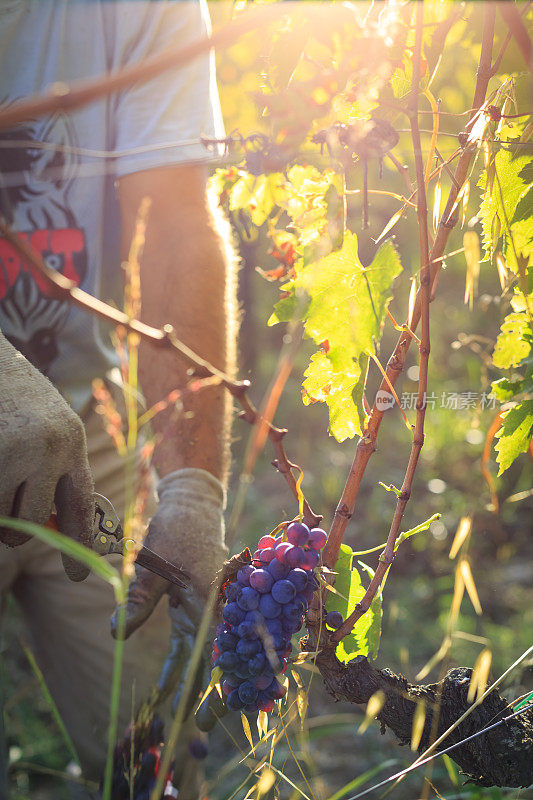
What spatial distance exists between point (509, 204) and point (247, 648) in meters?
0.74

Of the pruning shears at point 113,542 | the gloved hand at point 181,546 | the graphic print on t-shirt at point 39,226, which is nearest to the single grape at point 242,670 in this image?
the pruning shears at point 113,542

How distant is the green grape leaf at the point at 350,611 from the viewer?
1.02 metres

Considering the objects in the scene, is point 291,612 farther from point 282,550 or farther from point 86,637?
point 86,637

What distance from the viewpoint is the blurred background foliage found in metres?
1.21

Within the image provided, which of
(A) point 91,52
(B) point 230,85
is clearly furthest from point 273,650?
(B) point 230,85

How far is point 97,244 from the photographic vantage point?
2.12 metres

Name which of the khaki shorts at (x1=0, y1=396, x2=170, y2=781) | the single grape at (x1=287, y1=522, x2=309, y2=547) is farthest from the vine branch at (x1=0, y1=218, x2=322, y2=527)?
the khaki shorts at (x1=0, y1=396, x2=170, y2=781)

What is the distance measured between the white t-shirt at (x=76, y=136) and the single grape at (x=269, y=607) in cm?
127

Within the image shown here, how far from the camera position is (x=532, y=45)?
770 millimetres

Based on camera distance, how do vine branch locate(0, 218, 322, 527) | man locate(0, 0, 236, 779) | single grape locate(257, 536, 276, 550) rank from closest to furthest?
vine branch locate(0, 218, 322, 527) → single grape locate(257, 536, 276, 550) → man locate(0, 0, 236, 779)

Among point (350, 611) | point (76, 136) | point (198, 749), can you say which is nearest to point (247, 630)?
point (350, 611)

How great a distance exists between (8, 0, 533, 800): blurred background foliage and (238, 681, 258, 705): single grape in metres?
0.08

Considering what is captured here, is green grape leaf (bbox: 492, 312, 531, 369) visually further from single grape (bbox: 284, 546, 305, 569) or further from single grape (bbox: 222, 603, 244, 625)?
single grape (bbox: 222, 603, 244, 625)

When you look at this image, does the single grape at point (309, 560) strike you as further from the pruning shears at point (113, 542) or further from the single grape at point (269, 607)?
the pruning shears at point (113, 542)
